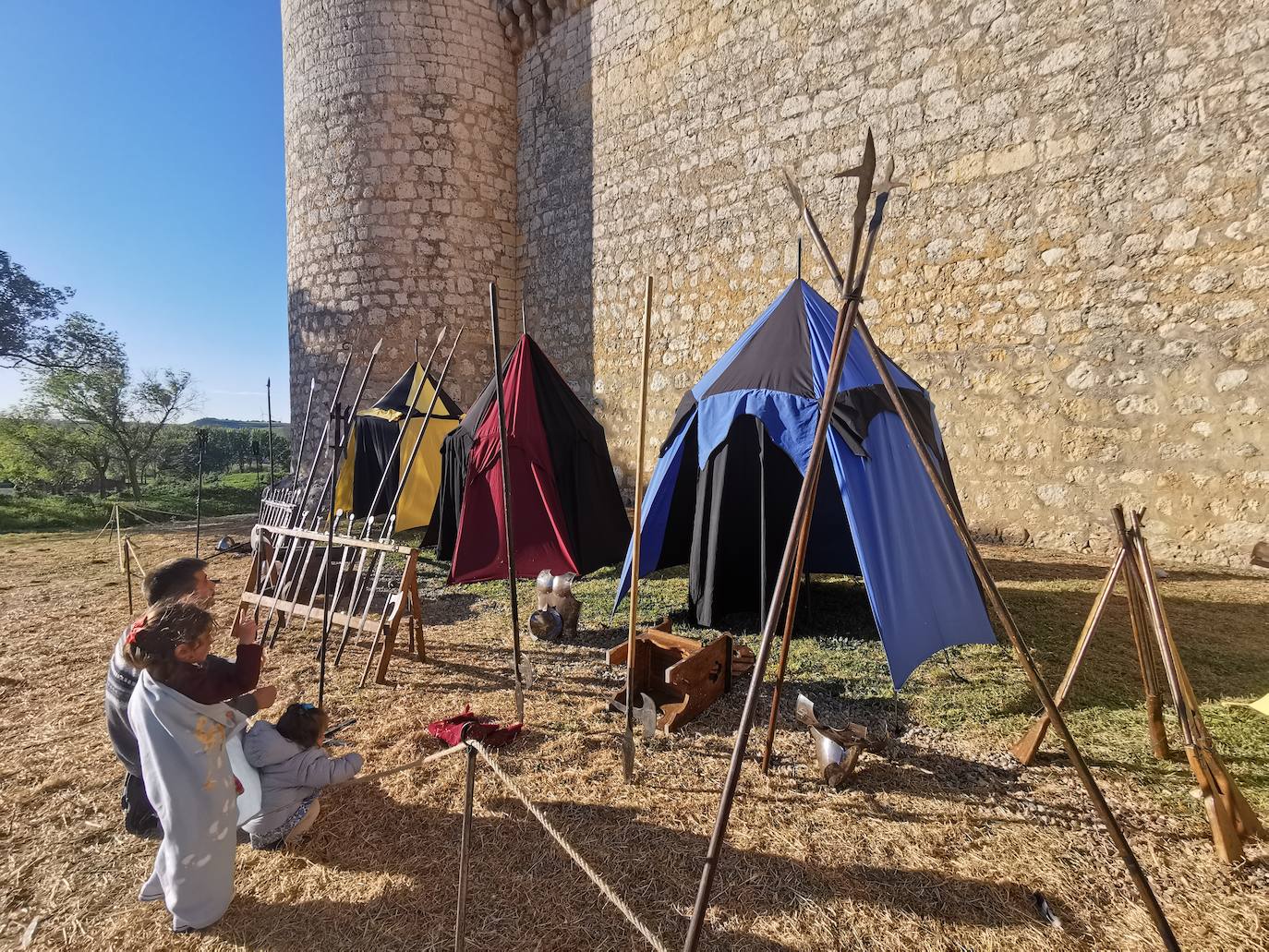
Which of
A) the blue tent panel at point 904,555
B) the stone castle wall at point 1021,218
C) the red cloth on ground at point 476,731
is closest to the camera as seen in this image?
the red cloth on ground at point 476,731

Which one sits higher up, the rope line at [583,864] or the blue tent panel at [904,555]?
the blue tent panel at [904,555]

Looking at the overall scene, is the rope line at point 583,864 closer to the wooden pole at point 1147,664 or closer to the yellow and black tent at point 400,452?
the wooden pole at point 1147,664

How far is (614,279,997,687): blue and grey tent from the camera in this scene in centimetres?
314

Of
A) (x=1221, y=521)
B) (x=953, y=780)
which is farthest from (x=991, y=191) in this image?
(x=953, y=780)

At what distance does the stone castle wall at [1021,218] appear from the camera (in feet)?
15.5

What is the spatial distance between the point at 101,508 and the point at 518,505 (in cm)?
1044

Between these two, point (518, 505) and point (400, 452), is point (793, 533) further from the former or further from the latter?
point (400, 452)

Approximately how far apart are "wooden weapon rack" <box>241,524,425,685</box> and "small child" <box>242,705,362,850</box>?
3.78 ft

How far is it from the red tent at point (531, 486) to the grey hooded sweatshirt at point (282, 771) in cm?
302

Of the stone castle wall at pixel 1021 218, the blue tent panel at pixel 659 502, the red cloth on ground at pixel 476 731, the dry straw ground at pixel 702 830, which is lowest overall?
the dry straw ground at pixel 702 830

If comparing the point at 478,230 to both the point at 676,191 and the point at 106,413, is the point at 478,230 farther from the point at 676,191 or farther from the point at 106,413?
the point at 106,413

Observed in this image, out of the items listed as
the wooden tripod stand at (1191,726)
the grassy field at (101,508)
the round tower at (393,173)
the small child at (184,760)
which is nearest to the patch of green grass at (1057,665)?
the wooden tripod stand at (1191,726)

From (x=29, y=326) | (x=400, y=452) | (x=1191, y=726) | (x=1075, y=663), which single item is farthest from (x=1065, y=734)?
(x=29, y=326)

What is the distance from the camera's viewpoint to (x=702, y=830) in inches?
85.1
